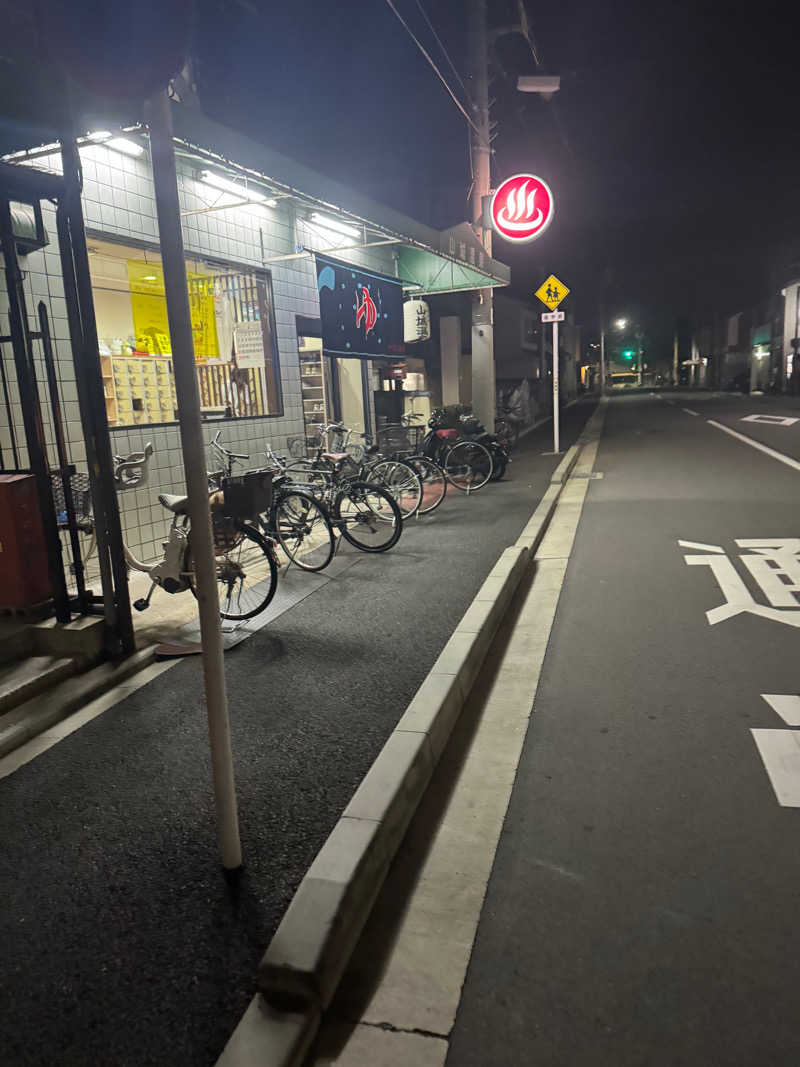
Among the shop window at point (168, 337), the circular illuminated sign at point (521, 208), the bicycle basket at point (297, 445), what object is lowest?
the bicycle basket at point (297, 445)

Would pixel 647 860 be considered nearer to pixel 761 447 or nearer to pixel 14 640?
pixel 14 640

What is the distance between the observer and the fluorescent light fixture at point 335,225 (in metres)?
10.9

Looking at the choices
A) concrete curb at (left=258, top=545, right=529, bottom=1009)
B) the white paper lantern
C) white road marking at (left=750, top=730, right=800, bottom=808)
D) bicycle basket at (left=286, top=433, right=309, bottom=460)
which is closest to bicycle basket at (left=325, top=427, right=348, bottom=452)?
bicycle basket at (left=286, top=433, right=309, bottom=460)

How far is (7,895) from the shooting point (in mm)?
2744

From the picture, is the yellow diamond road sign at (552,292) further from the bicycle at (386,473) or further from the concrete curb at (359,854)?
the concrete curb at (359,854)

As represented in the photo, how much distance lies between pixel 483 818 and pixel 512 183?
15.0 meters

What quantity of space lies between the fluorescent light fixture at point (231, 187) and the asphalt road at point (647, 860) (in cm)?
671

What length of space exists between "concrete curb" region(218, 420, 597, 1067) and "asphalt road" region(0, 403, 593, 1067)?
17 centimetres

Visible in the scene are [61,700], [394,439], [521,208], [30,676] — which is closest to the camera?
[61,700]

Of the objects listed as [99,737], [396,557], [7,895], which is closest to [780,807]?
[7,895]

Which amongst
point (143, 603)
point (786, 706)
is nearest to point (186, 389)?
point (786, 706)

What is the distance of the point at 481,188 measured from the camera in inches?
567

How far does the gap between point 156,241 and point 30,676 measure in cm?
560

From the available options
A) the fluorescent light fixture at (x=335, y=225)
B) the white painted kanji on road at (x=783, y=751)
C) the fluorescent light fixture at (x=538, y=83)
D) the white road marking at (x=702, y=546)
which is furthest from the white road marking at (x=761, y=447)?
the white painted kanji on road at (x=783, y=751)
